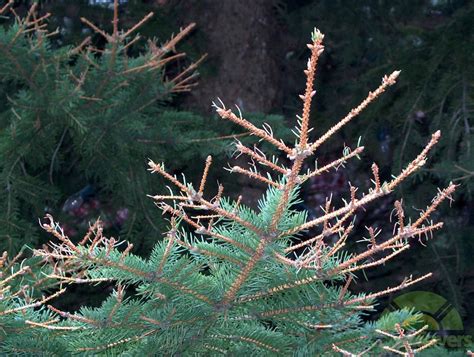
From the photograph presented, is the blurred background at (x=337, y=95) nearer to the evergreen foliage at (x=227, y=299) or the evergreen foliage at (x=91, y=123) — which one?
the evergreen foliage at (x=91, y=123)

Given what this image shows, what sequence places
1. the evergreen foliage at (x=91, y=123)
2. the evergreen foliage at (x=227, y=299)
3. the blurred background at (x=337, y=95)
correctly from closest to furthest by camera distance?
the evergreen foliage at (x=227, y=299)
the evergreen foliage at (x=91, y=123)
the blurred background at (x=337, y=95)

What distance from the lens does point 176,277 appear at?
1615mm

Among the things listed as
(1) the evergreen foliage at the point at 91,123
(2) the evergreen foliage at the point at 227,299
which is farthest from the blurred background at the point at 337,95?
(2) the evergreen foliage at the point at 227,299

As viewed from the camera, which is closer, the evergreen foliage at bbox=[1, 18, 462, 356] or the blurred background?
the evergreen foliage at bbox=[1, 18, 462, 356]

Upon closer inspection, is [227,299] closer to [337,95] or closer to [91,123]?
[91,123]

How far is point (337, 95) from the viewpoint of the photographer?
5.64m

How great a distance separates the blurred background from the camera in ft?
13.4

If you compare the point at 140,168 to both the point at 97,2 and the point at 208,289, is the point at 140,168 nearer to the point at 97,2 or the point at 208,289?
the point at 97,2

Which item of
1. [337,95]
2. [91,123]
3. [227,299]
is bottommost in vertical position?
[337,95]

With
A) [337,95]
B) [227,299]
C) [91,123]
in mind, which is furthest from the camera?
[337,95]

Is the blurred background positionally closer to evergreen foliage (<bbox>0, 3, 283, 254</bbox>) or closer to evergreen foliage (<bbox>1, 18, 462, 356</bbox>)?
evergreen foliage (<bbox>0, 3, 283, 254</bbox>)

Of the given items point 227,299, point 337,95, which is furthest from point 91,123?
point 337,95

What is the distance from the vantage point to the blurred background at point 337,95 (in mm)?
4098

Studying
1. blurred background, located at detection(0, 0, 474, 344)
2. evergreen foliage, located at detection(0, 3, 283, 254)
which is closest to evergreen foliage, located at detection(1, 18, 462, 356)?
evergreen foliage, located at detection(0, 3, 283, 254)
